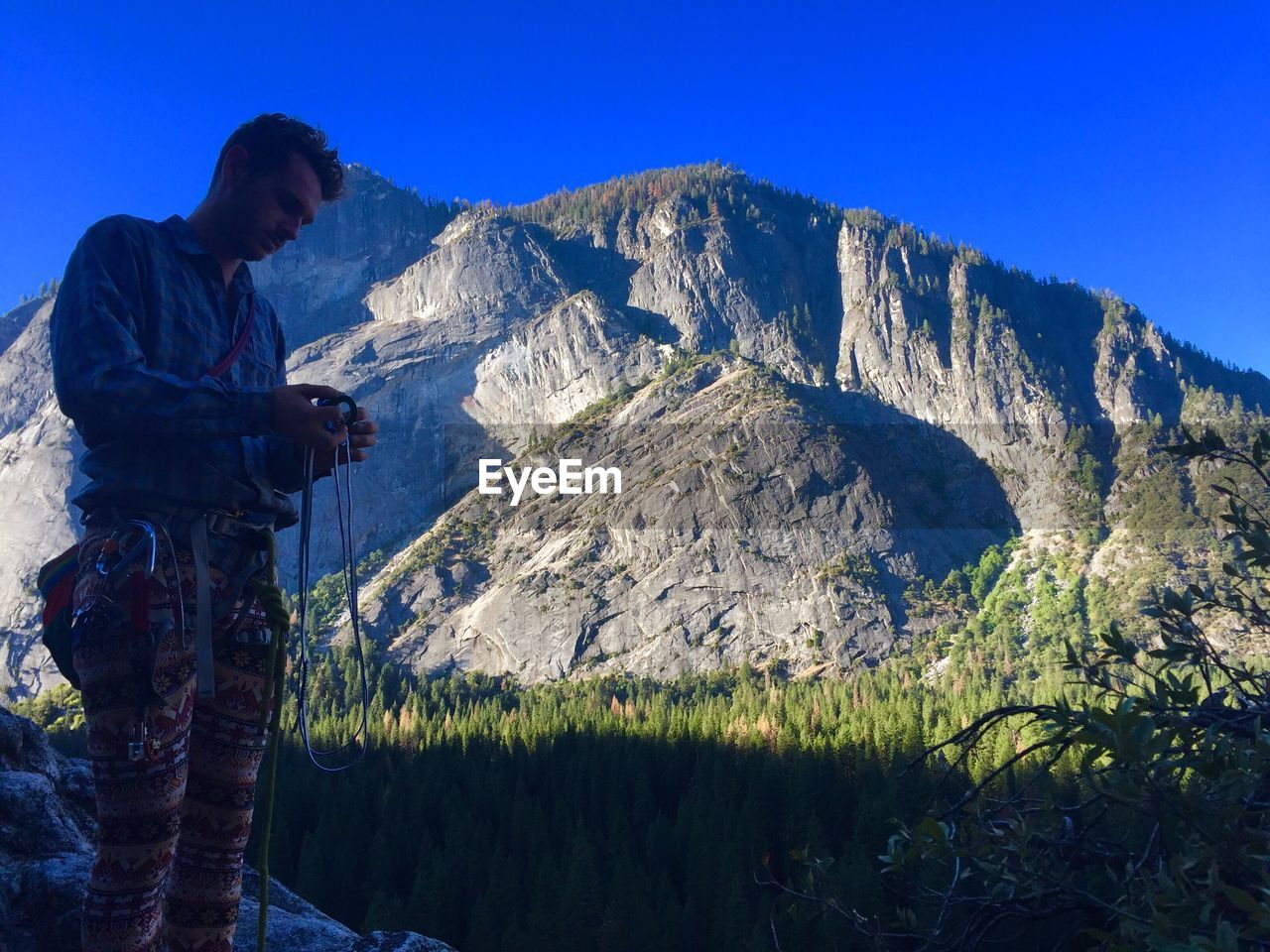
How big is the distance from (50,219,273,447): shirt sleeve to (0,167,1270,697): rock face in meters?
79.9

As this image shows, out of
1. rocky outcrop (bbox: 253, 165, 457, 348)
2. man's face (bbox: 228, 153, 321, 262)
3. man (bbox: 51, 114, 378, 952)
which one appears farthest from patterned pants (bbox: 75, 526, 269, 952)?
rocky outcrop (bbox: 253, 165, 457, 348)

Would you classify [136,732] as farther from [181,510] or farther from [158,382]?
[158,382]

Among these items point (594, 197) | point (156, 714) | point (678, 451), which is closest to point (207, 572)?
point (156, 714)

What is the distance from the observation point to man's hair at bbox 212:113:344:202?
99.7 inches

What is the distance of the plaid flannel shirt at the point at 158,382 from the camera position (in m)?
2.05

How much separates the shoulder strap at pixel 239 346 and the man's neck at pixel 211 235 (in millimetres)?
111

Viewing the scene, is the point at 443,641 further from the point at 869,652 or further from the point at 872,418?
the point at 872,418

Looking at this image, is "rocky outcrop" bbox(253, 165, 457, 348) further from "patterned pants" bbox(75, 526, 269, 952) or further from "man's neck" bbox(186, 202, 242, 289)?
"patterned pants" bbox(75, 526, 269, 952)

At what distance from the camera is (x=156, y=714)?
2006 mm

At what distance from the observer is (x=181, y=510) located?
222 cm

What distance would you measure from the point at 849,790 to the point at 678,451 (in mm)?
60530

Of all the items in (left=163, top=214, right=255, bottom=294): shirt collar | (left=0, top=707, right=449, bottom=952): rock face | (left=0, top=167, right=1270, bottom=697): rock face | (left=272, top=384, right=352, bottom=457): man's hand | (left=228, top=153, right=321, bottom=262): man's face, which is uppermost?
(left=0, top=167, right=1270, bottom=697): rock face

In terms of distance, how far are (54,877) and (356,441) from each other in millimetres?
2418

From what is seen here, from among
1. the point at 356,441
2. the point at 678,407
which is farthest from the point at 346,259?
the point at 356,441
